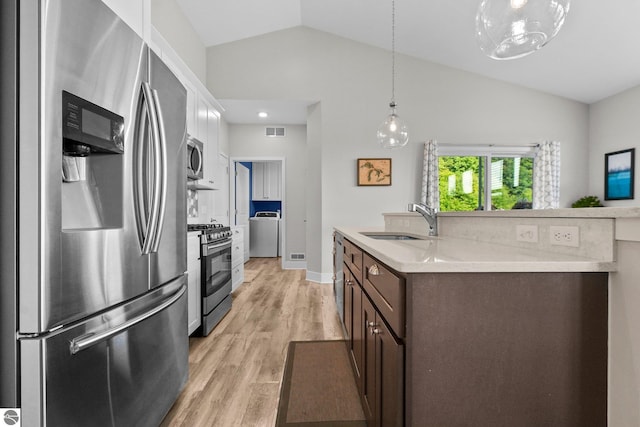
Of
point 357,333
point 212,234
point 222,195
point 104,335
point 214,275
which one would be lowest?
point 357,333

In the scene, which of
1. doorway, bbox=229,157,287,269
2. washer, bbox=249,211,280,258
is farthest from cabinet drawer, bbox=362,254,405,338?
washer, bbox=249,211,280,258

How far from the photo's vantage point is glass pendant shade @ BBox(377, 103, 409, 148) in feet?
11.2

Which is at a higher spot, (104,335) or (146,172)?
(146,172)

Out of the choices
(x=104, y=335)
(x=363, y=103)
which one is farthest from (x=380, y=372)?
(x=363, y=103)

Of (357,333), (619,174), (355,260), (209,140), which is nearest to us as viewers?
(357,333)

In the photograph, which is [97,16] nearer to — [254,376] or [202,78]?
[254,376]

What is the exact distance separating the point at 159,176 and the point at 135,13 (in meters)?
0.81

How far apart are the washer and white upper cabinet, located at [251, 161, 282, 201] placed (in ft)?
2.35

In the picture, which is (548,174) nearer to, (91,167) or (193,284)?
(193,284)

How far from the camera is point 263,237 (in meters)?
7.29

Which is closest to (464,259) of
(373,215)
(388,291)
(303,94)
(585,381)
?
(388,291)

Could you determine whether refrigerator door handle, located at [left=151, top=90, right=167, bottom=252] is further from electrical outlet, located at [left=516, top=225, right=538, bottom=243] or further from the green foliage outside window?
the green foliage outside window

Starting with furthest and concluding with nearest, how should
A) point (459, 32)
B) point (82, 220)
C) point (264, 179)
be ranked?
1. point (264, 179)
2. point (459, 32)
3. point (82, 220)

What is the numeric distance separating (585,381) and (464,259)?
49cm
